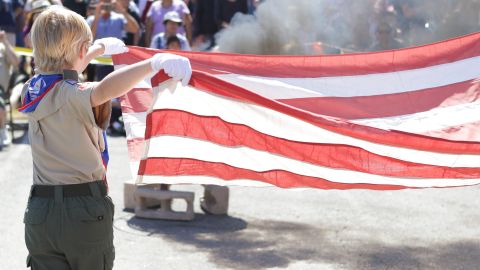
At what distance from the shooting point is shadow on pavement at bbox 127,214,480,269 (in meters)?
5.52

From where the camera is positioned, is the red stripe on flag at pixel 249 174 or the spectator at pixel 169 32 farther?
the spectator at pixel 169 32

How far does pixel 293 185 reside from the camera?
14.5 feet

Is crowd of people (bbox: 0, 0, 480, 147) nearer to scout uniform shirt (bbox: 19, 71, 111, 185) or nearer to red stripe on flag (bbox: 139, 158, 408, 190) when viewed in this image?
red stripe on flag (bbox: 139, 158, 408, 190)

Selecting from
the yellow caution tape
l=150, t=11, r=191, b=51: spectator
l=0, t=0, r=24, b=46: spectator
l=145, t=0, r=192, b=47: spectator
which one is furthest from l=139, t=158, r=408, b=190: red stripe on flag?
l=0, t=0, r=24, b=46: spectator

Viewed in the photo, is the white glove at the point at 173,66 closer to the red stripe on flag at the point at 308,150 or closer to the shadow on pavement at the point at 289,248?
the red stripe on flag at the point at 308,150

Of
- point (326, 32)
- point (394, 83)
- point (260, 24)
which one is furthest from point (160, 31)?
point (394, 83)

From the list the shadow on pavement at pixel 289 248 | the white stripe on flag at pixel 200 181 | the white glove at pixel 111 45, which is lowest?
the shadow on pavement at pixel 289 248

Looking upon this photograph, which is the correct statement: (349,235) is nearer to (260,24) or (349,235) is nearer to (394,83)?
(394,83)

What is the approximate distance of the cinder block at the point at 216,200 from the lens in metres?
6.78

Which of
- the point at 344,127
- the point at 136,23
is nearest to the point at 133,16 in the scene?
the point at 136,23

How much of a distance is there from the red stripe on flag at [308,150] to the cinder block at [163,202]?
2311 mm

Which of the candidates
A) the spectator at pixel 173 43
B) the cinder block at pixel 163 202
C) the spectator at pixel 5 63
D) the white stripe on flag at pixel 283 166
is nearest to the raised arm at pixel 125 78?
the white stripe on flag at pixel 283 166

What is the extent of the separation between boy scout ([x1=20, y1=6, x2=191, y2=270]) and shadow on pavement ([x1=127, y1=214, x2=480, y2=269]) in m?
2.32

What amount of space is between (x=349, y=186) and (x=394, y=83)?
98 centimetres
